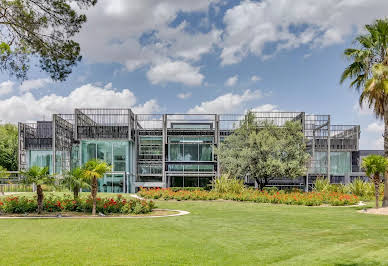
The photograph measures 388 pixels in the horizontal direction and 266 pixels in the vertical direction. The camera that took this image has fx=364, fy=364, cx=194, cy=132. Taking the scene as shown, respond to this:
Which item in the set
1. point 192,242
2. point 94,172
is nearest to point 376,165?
point 192,242

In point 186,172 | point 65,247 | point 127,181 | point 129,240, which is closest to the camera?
point 65,247

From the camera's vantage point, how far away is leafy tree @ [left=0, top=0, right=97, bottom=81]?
1220 cm

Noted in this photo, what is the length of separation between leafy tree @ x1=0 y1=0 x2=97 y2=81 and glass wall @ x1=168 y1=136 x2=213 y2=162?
93.3 feet

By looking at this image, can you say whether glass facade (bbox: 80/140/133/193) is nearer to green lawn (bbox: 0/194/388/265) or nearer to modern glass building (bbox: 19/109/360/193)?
modern glass building (bbox: 19/109/360/193)

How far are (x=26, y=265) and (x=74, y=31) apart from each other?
848cm

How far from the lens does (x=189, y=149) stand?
136ft

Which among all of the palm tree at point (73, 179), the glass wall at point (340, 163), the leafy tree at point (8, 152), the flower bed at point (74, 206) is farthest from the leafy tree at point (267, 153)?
the leafy tree at point (8, 152)

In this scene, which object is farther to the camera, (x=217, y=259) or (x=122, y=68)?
(x=122, y=68)

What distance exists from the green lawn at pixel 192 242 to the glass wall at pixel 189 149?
1092 inches

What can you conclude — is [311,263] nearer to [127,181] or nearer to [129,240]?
[129,240]

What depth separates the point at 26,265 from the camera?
7090mm

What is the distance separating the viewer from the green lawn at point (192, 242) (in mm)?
7648

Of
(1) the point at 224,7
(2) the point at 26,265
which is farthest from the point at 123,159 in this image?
(2) the point at 26,265

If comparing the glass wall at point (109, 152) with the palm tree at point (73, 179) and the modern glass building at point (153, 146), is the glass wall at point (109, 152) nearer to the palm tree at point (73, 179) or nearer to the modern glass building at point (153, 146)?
the modern glass building at point (153, 146)
